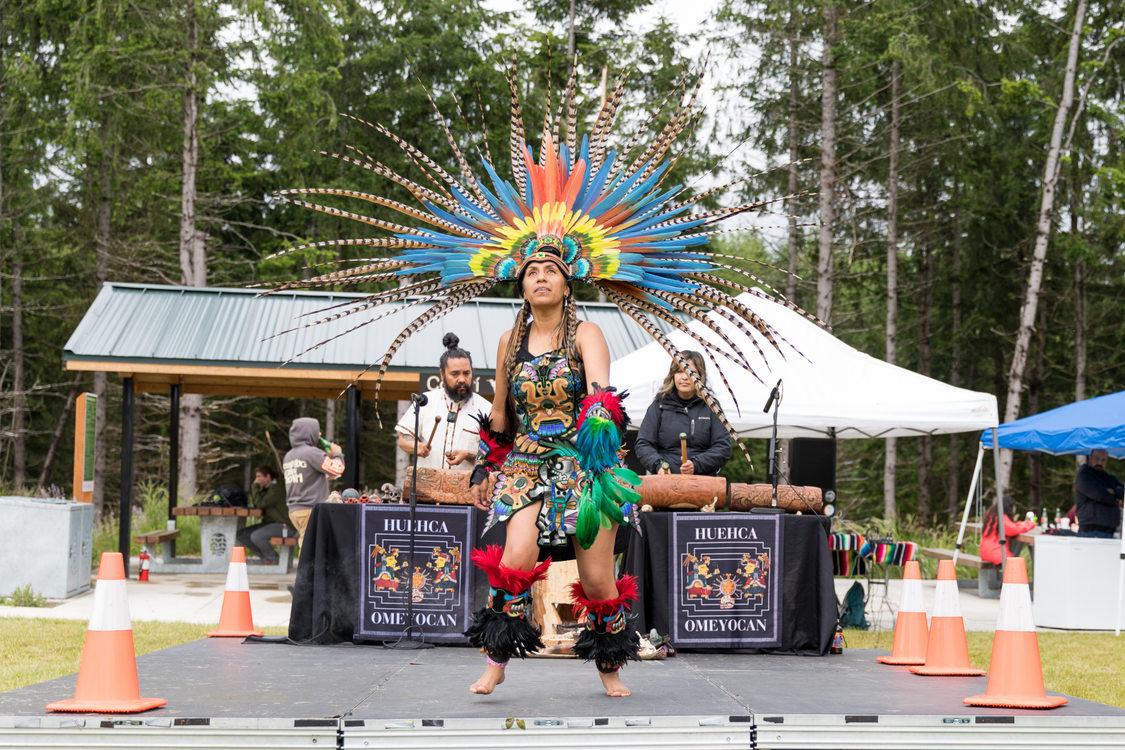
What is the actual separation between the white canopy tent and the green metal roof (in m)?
2.89

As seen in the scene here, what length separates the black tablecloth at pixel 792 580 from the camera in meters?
6.82

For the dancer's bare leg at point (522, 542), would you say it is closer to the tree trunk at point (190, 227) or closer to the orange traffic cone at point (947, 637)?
the orange traffic cone at point (947, 637)

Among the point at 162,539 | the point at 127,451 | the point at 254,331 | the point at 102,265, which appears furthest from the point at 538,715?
the point at 102,265

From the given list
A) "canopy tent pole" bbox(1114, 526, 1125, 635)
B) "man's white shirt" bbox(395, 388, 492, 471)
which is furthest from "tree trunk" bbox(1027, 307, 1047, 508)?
"man's white shirt" bbox(395, 388, 492, 471)

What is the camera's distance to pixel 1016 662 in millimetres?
4637

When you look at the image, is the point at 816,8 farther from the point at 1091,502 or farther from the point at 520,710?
the point at 520,710

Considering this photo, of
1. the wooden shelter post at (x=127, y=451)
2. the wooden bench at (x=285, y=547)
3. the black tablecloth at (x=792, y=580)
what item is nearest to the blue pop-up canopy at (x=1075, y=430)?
the black tablecloth at (x=792, y=580)

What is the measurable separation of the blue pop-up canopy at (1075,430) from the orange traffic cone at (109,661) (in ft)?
33.8

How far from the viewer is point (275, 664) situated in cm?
566

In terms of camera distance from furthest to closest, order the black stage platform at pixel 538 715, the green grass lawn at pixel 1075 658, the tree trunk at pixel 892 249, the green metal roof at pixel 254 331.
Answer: the tree trunk at pixel 892 249, the green metal roof at pixel 254 331, the green grass lawn at pixel 1075 658, the black stage platform at pixel 538 715

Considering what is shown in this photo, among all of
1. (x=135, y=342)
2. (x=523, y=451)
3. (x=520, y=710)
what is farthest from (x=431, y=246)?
(x=135, y=342)

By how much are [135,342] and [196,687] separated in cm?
870

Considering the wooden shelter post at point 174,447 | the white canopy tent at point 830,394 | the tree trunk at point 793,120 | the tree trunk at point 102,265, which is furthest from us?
the tree trunk at point 102,265

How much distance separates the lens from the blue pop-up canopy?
12.4 m
